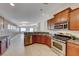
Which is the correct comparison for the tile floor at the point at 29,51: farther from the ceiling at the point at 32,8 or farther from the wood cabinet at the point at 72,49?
the ceiling at the point at 32,8

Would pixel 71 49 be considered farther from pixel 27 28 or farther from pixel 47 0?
pixel 27 28

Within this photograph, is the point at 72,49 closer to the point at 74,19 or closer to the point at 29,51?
the point at 74,19

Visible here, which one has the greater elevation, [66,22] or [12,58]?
[66,22]

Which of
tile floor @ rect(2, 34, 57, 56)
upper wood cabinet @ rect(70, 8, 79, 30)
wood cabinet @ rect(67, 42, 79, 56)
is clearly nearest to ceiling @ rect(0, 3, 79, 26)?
upper wood cabinet @ rect(70, 8, 79, 30)

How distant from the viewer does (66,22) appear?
4246 millimetres

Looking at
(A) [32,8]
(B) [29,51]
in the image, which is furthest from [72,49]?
(A) [32,8]

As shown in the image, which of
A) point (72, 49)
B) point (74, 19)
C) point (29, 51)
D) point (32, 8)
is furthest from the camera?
point (32, 8)

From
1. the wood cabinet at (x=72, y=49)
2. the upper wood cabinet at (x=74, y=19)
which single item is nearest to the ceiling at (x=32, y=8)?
the upper wood cabinet at (x=74, y=19)

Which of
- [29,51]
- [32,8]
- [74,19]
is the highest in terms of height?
[32,8]

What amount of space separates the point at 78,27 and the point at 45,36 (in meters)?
4.03

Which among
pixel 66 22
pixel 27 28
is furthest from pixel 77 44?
pixel 27 28

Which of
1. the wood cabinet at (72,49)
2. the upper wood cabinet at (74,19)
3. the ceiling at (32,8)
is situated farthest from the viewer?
the ceiling at (32,8)

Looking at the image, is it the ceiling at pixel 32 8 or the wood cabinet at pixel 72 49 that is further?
the ceiling at pixel 32 8

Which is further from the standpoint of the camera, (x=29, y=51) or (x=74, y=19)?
(x=29, y=51)
